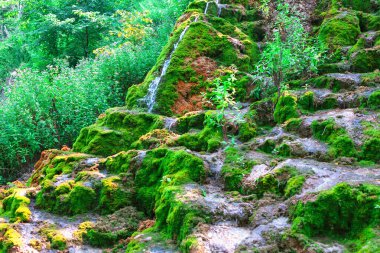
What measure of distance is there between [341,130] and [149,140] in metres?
3.43

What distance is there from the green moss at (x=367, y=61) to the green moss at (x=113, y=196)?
5283 mm

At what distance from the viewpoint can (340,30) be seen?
29.8ft

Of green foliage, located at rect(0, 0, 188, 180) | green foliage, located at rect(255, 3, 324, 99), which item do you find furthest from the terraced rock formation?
green foliage, located at rect(0, 0, 188, 180)

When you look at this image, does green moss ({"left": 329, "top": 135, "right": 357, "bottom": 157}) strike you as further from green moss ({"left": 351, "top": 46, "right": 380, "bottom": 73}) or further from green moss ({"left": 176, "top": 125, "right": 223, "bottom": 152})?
green moss ({"left": 351, "top": 46, "right": 380, "bottom": 73})

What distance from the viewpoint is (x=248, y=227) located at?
14.4 ft

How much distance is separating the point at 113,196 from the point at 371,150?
3.88 metres

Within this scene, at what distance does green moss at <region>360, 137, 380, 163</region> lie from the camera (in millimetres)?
5215

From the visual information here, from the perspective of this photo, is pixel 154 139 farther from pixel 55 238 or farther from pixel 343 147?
pixel 343 147

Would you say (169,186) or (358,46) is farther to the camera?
(358,46)

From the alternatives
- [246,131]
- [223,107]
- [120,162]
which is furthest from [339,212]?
[120,162]

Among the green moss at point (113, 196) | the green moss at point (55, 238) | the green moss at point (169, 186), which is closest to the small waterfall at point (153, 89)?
the green moss at point (169, 186)

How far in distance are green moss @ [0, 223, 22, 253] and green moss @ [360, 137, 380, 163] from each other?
15.9 feet

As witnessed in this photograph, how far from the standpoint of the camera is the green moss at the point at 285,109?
22.1ft

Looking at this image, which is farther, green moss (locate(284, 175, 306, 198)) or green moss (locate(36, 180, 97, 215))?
green moss (locate(36, 180, 97, 215))
